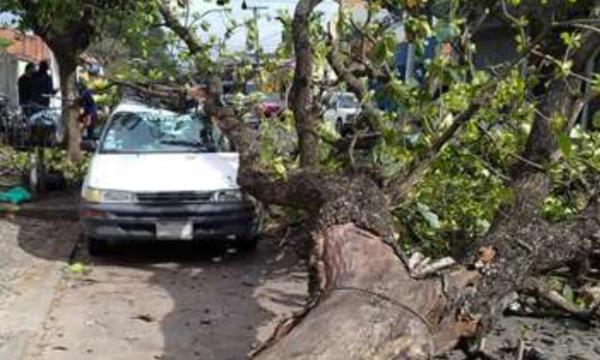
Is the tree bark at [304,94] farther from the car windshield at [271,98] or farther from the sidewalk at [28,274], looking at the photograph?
the sidewalk at [28,274]

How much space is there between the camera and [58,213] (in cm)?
1173

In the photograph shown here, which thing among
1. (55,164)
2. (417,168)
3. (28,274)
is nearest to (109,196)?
(28,274)

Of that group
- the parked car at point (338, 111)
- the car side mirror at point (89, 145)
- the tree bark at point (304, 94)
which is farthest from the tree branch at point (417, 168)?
the car side mirror at point (89, 145)

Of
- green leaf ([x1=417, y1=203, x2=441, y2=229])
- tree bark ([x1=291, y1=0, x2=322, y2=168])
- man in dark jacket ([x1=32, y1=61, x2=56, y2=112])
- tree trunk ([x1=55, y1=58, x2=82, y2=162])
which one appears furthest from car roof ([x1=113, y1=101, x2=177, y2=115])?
man in dark jacket ([x1=32, y1=61, x2=56, y2=112])

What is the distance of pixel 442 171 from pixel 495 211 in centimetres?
87

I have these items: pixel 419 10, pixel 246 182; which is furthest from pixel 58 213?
pixel 419 10

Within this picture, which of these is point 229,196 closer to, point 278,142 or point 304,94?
point 278,142

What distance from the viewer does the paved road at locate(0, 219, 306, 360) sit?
22.0ft

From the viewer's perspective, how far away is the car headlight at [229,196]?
371 inches

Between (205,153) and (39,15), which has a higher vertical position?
(39,15)

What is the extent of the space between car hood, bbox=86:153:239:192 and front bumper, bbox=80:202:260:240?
192 millimetres

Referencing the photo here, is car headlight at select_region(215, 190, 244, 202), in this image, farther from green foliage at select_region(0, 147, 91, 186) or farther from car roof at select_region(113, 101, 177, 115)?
green foliage at select_region(0, 147, 91, 186)

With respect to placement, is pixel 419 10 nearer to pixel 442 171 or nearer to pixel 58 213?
pixel 442 171

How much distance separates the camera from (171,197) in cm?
930
